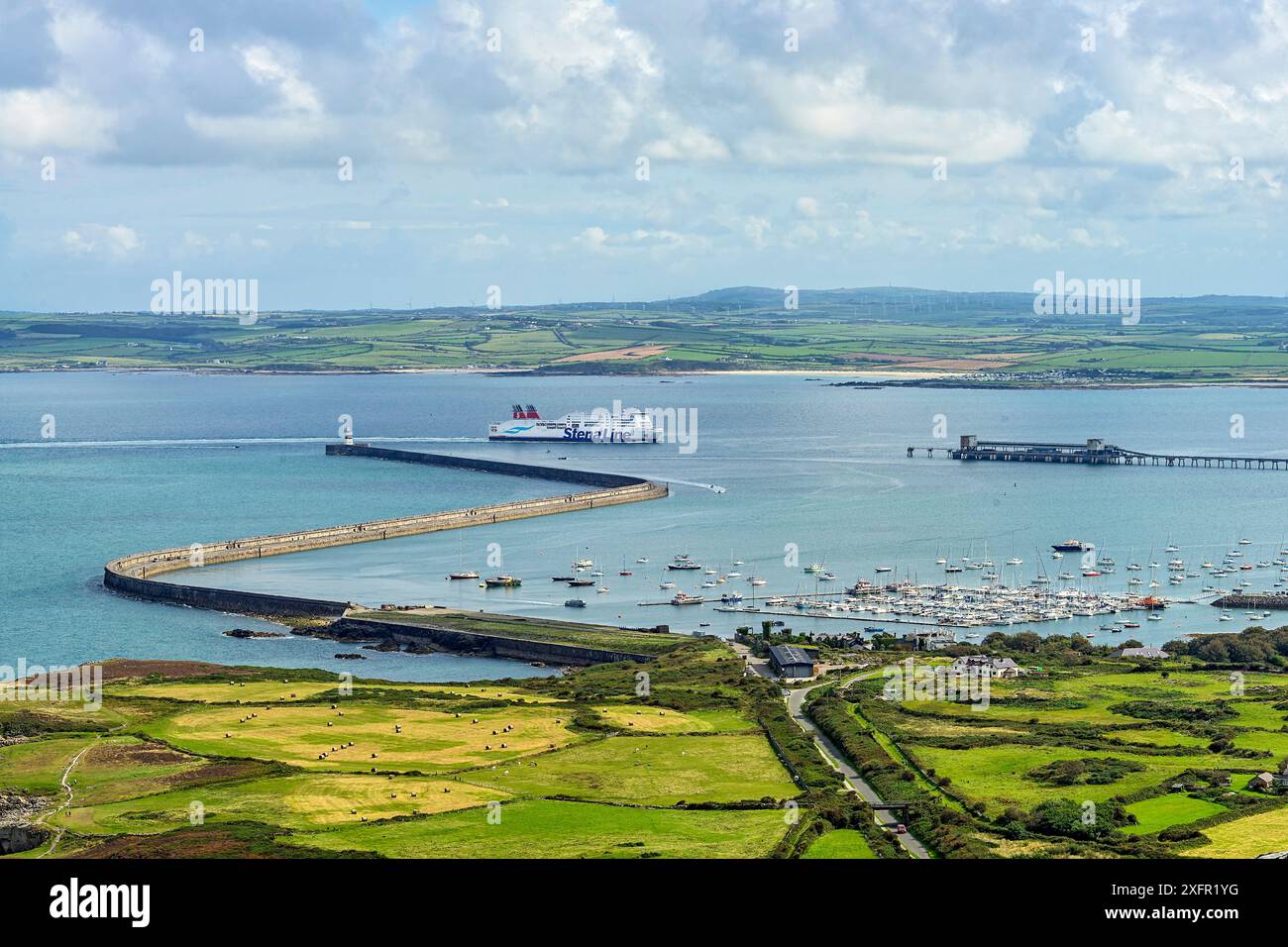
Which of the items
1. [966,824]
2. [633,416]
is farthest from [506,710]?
[633,416]

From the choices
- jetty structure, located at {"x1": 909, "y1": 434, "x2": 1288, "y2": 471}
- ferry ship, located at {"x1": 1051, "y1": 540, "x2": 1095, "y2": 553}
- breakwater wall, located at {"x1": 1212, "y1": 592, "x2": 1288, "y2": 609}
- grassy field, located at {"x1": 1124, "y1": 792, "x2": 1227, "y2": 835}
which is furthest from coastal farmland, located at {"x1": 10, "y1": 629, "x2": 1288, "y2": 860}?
jetty structure, located at {"x1": 909, "y1": 434, "x2": 1288, "y2": 471}

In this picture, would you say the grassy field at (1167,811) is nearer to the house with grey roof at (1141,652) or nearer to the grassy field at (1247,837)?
the grassy field at (1247,837)

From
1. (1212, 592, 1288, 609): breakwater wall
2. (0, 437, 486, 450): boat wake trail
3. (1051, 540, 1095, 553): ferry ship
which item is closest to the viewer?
(1212, 592, 1288, 609): breakwater wall

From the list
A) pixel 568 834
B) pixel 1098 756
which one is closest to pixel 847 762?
pixel 1098 756

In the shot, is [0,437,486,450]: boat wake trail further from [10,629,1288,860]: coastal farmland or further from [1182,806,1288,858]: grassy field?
[1182,806,1288,858]: grassy field

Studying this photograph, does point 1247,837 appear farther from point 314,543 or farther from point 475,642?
point 314,543

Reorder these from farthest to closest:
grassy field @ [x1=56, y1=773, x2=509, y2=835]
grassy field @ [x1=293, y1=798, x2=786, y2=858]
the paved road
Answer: grassy field @ [x1=56, y1=773, x2=509, y2=835] → the paved road → grassy field @ [x1=293, y1=798, x2=786, y2=858]
